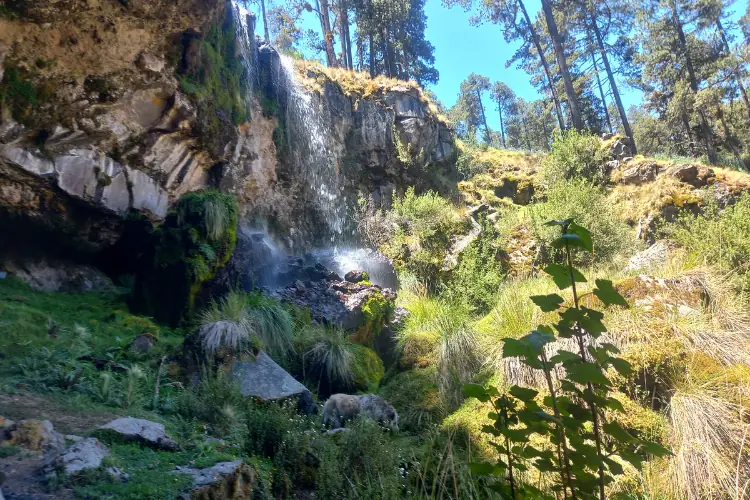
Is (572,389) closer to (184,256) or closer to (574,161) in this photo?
(184,256)

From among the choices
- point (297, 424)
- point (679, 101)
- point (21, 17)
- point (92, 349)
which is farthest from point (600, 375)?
point (679, 101)

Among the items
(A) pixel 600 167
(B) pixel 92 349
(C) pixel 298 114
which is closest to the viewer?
(B) pixel 92 349

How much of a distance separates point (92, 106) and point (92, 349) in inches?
156

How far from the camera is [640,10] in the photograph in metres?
21.1

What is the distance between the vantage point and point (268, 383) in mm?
5605

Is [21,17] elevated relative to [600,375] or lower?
elevated

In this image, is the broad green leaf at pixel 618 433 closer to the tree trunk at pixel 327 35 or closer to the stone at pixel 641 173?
the stone at pixel 641 173

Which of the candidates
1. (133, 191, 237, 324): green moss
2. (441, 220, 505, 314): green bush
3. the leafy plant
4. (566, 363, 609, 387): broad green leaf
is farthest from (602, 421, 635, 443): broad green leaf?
(441, 220, 505, 314): green bush

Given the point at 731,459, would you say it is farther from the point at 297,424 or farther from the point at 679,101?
the point at 679,101

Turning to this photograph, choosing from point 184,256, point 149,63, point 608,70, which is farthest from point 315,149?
point 608,70

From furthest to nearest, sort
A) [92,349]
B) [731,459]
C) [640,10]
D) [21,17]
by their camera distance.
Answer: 1. [640,10]
2. [21,17]
3. [92,349]
4. [731,459]

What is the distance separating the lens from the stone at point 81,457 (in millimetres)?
2639

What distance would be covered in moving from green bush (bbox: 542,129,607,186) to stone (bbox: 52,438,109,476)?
45.3 feet

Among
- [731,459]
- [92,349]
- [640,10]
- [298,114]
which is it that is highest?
[640,10]
